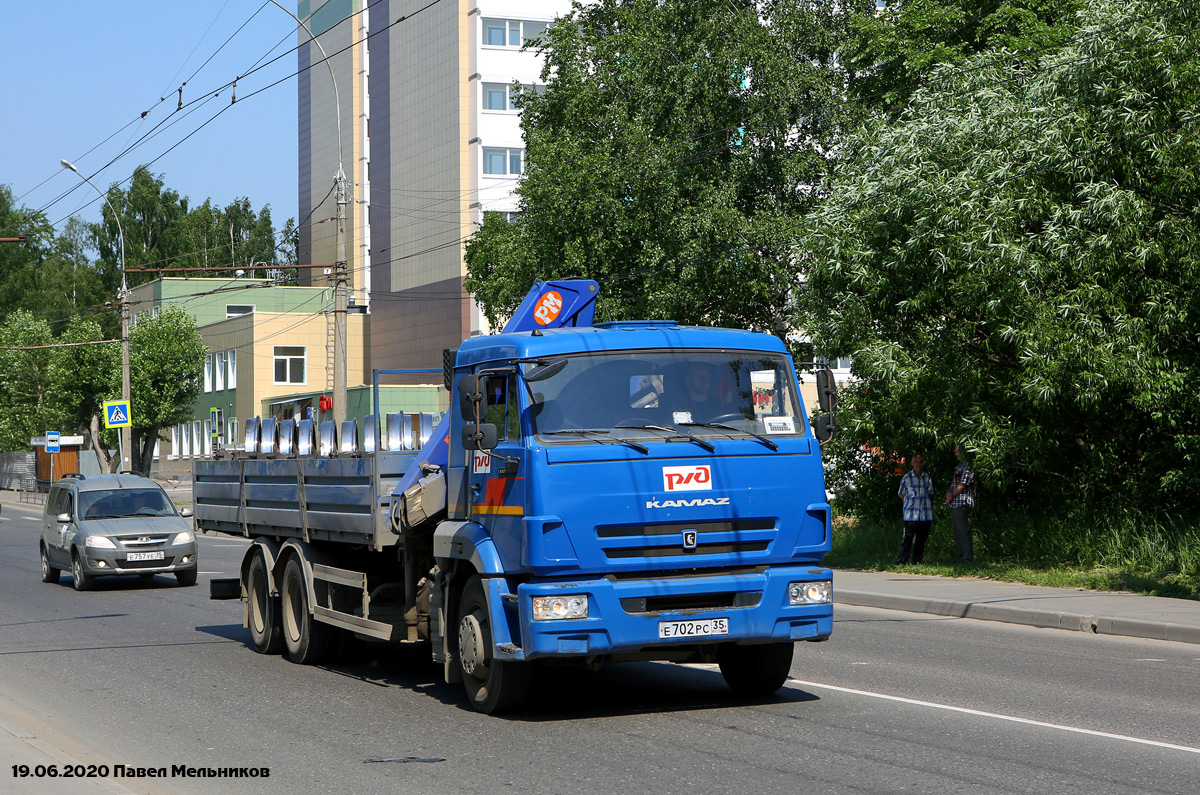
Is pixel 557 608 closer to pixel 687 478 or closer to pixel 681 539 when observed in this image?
pixel 681 539

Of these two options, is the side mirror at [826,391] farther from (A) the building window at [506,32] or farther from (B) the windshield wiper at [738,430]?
(A) the building window at [506,32]

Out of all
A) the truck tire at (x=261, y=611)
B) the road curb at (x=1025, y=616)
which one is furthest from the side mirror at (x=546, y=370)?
the road curb at (x=1025, y=616)

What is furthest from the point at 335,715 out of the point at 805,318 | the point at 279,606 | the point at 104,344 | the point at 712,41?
the point at 104,344

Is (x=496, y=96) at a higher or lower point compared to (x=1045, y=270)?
higher

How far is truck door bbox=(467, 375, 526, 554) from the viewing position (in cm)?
827

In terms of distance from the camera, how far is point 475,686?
8.87 m

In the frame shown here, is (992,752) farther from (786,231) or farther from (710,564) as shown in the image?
(786,231)

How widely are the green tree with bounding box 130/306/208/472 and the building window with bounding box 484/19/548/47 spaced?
20.4m

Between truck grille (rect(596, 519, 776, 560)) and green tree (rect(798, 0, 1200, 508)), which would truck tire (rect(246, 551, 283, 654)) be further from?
green tree (rect(798, 0, 1200, 508))

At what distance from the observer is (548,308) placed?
1162cm

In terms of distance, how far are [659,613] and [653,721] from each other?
79cm

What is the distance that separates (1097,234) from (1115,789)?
1203 centimetres

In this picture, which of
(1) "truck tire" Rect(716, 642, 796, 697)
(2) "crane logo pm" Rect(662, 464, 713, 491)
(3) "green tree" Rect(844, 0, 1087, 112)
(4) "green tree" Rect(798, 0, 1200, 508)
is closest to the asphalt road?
(1) "truck tire" Rect(716, 642, 796, 697)

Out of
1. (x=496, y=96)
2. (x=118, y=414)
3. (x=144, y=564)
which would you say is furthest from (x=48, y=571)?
(x=496, y=96)
